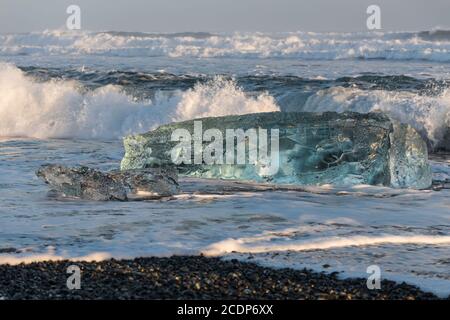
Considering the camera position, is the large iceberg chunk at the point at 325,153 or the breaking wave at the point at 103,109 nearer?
the large iceberg chunk at the point at 325,153

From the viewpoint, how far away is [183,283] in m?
4.88

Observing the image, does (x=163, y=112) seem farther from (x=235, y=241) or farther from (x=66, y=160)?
(x=235, y=241)

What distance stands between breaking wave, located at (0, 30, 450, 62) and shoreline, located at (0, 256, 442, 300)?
86.2 ft

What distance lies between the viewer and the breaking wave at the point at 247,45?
34.7 meters

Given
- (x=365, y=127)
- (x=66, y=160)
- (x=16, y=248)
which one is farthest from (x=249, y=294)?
(x=66, y=160)

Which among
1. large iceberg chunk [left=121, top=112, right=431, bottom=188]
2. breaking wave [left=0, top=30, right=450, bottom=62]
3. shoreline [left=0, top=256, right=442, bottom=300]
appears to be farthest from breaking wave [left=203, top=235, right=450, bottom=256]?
breaking wave [left=0, top=30, right=450, bottom=62]

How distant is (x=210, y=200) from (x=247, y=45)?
3510cm

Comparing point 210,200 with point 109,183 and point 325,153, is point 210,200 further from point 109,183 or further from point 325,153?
point 325,153

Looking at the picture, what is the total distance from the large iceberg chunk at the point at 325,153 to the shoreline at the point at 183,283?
364 centimetres

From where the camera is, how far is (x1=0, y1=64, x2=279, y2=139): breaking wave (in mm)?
14641
